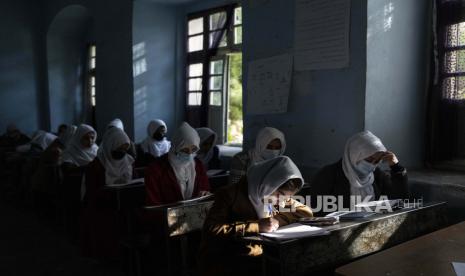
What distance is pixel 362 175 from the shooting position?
2684mm

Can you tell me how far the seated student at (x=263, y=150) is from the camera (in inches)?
135

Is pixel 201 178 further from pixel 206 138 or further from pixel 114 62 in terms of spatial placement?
pixel 114 62

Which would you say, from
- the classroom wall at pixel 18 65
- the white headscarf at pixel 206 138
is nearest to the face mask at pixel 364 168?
the white headscarf at pixel 206 138

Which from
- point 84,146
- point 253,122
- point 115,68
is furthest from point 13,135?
point 253,122

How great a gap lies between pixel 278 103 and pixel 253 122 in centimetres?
39

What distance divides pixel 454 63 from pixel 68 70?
24.7 ft

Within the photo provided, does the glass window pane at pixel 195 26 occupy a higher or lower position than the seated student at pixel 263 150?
higher

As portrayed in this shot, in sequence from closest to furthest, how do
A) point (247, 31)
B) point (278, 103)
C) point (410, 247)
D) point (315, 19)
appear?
point (410, 247), point (315, 19), point (278, 103), point (247, 31)

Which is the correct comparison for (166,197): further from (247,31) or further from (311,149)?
(247,31)

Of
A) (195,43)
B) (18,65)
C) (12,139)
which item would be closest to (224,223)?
(195,43)

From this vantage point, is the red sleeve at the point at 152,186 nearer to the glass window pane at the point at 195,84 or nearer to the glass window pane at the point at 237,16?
the glass window pane at the point at 237,16

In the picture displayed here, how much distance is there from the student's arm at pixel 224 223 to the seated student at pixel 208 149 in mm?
2259

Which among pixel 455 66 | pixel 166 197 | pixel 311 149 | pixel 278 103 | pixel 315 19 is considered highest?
pixel 315 19

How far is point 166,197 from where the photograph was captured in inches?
119
